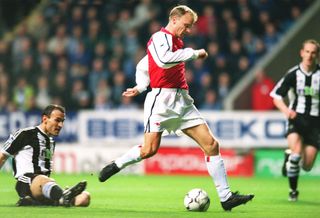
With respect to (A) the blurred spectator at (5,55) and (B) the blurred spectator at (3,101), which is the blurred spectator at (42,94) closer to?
(B) the blurred spectator at (3,101)

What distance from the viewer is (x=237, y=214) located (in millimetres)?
8586

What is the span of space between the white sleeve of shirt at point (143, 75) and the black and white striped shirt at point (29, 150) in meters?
1.10

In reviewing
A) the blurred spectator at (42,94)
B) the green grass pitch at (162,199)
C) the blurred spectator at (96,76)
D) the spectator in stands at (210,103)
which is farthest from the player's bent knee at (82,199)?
the blurred spectator at (96,76)

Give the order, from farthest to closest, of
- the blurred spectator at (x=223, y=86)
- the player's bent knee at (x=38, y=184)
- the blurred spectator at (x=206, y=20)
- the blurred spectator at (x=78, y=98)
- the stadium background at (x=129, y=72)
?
1. the blurred spectator at (x=206, y=20)
2. the blurred spectator at (x=78, y=98)
3. the blurred spectator at (x=223, y=86)
4. the stadium background at (x=129, y=72)
5. the player's bent knee at (x=38, y=184)

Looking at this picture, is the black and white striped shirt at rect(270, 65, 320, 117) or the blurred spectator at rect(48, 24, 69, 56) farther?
the blurred spectator at rect(48, 24, 69, 56)

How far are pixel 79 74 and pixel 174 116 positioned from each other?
9.16m

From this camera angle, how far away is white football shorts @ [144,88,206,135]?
892 centimetres

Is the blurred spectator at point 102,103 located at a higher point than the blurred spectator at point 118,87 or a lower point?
lower

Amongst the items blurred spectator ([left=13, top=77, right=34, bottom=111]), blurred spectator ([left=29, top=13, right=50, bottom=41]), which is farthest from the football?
blurred spectator ([left=29, top=13, right=50, bottom=41])

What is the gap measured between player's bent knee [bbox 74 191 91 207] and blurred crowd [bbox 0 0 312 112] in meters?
8.06

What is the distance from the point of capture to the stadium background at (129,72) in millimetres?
16359

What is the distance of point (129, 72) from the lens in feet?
58.3

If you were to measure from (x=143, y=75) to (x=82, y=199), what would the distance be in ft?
4.63

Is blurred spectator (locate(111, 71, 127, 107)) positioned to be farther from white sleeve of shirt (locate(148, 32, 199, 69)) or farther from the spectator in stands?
white sleeve of shirt (locate(148, 32, 199, 69))
